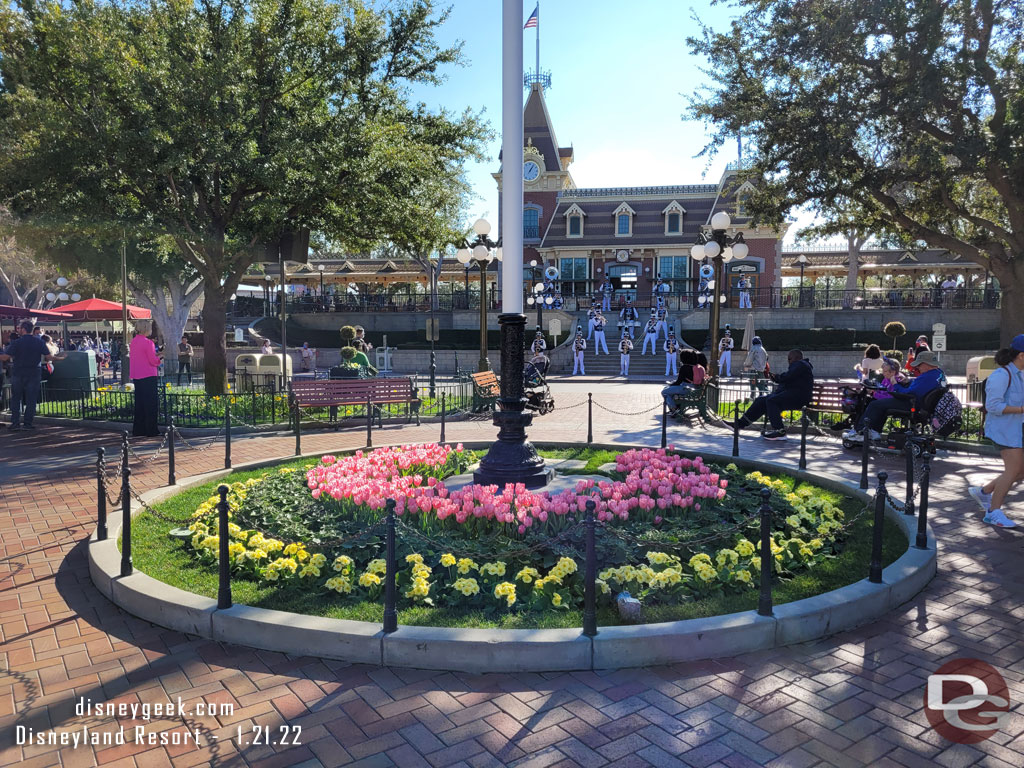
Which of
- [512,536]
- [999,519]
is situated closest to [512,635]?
[512,536]

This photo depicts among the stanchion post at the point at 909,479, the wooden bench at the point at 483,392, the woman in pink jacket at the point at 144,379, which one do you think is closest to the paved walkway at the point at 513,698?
the stanchion post at the point at 909,479

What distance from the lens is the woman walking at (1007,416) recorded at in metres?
6.54

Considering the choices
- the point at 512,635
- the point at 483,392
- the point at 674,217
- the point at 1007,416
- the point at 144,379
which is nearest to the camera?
the point at 512,635

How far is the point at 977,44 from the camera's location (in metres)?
15.6

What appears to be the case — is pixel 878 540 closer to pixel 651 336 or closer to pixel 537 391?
pixel 537 391

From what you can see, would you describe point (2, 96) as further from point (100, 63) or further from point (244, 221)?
point (244, 221)

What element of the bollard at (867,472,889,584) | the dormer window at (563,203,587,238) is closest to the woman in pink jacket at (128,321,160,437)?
the bollard at (867,472,889,584)

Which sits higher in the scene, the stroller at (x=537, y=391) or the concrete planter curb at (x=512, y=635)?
the stroller at (x=537, y=391)

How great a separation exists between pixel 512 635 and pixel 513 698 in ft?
1.31

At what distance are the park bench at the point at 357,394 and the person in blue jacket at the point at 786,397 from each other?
6.57m

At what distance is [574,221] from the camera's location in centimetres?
4362

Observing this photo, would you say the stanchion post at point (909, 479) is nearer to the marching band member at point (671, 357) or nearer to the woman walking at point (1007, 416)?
the woman walking at point (1007, 416)

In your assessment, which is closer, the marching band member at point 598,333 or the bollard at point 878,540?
the bollard at point 878,540

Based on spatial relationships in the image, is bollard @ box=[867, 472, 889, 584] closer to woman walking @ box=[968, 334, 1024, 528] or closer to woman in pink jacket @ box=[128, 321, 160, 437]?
woman walking @ box=[968, 334, 1024, 528]
